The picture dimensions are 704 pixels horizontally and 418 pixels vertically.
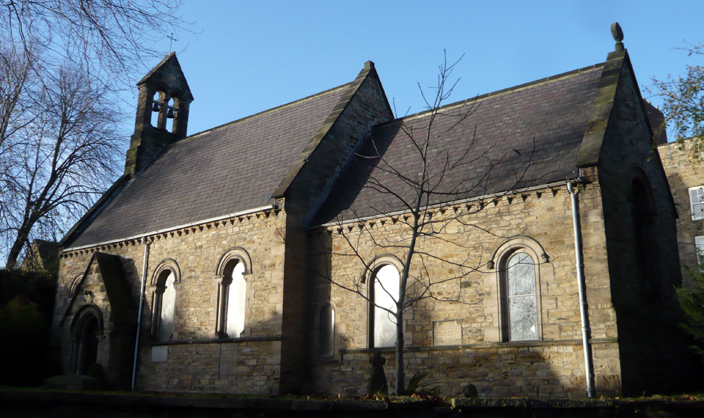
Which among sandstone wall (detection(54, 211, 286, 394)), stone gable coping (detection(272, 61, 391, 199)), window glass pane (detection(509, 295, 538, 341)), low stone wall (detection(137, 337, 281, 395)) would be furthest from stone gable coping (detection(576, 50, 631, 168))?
low stone wall (detection(137, 337, 281, 395))

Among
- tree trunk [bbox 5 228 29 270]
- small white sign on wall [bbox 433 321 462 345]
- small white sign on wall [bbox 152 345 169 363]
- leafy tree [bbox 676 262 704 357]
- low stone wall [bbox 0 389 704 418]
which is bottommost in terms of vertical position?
low stone wall [bbox 0 389 704 418]

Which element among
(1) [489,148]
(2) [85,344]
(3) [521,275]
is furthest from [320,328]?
(2) [85,344]

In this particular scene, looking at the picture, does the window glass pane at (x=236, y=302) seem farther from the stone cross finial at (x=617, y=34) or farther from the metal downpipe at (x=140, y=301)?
the stone cross finial at (x=617, y=34)

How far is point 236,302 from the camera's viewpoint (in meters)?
19.5

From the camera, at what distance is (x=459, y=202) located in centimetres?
1589

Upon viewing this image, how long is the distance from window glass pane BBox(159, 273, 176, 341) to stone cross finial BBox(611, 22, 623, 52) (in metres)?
15.7

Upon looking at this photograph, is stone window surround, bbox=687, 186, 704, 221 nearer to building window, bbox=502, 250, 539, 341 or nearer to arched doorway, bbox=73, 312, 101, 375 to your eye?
building window, bbox=502, 250, 539, 341

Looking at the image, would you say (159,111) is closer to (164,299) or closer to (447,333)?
(164,299)

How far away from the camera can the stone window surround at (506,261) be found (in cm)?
1444

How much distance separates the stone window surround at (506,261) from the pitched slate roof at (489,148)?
1353 millimetres

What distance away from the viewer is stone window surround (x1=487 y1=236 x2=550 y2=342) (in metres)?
14.4

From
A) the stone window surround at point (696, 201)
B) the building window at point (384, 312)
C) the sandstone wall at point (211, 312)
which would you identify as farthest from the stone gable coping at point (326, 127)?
the stone window surround at point (696, 201)

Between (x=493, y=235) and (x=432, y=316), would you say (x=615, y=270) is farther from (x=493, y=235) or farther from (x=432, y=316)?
(x=432, y=316)

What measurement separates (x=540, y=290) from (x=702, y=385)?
5.91m
